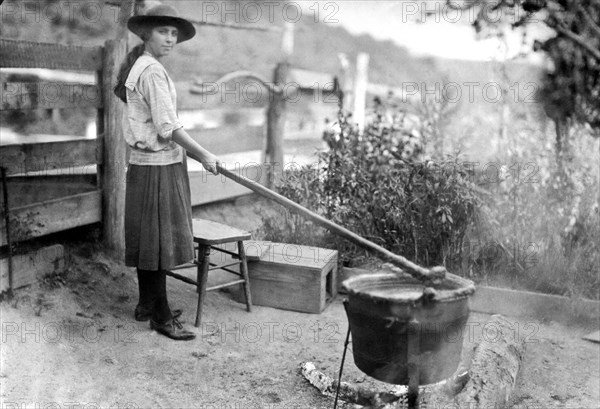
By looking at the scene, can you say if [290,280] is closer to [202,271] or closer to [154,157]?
[202,271]

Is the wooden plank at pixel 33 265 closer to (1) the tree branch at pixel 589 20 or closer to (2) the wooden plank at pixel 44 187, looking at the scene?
(2) the wooden plank at pixel 44 187

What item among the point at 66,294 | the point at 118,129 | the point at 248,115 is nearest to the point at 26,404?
the point at 66,294

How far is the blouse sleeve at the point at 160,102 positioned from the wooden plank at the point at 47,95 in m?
1.10

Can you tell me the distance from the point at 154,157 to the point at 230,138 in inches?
139

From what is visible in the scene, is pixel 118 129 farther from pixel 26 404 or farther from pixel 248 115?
pixel 248 115

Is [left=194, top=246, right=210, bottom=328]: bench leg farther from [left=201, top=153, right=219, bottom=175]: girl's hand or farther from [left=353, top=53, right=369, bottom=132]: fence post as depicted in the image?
[left=353, top=53, right=369, bottom=132]: fence post

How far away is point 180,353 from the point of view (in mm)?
5039

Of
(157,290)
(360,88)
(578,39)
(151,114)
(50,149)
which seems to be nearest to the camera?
(151,114)

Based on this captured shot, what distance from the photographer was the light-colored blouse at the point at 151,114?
4.85 metres

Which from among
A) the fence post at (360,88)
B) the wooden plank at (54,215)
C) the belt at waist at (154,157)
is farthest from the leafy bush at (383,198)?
the fence post at (360,88)

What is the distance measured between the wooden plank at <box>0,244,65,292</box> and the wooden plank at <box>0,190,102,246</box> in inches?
5.4

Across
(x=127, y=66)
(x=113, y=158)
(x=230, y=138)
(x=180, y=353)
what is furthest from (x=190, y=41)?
(x=180, y=353)

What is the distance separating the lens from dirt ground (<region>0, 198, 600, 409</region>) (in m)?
4.41

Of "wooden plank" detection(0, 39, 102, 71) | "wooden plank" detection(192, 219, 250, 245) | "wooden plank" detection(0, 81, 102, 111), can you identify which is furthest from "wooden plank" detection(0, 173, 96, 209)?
"wooden plank" detection(192, 219, 250, 245)
